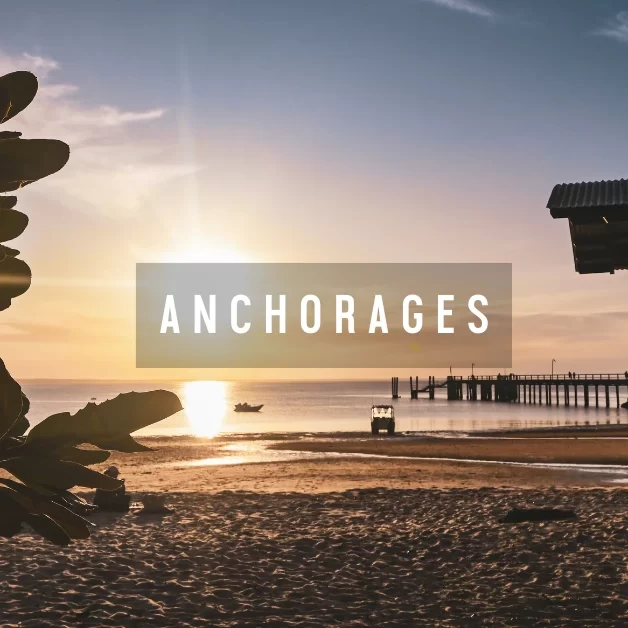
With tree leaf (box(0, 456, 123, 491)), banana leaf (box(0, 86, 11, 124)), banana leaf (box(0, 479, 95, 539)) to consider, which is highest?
banana leaf (box(0, 86, 11, 124))

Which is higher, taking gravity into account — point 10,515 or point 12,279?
point 12,279

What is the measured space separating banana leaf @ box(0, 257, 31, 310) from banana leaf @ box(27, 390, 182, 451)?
27cm

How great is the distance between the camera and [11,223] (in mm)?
1436

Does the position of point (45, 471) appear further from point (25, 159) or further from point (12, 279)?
point (25, 159)

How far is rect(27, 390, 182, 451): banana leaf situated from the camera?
1351mm

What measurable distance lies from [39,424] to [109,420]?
16 cm

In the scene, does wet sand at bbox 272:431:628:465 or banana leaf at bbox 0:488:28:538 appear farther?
wet sand at bbox 272:431:628:465

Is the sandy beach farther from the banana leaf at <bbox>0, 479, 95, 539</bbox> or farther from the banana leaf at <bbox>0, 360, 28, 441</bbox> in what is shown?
the banana leaf at <bbox>0, 360, 28, 441</bbox>

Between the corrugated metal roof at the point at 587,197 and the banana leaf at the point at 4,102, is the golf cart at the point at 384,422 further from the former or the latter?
the banana leaf at the point at 4,102

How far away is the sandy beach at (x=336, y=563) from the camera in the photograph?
8.79 metres

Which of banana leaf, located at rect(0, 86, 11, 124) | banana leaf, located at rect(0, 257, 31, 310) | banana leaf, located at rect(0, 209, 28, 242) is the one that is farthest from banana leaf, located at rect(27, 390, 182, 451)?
banana leaf, located at rect(0, 86, 11, 124)

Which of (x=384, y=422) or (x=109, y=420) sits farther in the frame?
(x=384, y=422)

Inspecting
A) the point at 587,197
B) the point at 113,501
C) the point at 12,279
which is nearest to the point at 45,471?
the point at 12,279

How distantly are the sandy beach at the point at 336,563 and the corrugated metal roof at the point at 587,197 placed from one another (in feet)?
15.4
